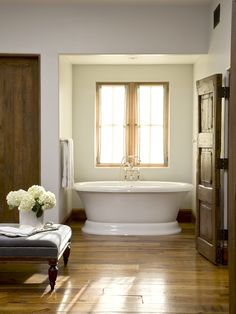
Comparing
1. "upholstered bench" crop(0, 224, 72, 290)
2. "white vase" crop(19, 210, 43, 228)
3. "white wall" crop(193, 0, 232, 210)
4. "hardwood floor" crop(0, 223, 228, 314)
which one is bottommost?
"hardwood floor" crop(0, 223, 228, 314)

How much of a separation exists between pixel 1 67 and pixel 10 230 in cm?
275

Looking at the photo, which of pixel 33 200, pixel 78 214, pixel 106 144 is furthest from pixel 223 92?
pixel 78 214

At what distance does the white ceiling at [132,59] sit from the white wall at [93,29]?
A: 9.4 inches

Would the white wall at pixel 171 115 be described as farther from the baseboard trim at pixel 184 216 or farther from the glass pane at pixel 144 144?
the glass pane at pixel 144 144

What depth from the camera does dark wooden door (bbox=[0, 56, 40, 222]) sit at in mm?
6191

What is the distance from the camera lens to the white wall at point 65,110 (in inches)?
248

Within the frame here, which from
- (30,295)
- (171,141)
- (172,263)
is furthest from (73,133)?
(30,295)

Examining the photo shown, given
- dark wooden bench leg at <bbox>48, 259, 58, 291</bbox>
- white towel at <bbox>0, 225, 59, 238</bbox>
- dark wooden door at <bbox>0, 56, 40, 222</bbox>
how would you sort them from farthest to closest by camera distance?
1. dark wooden door at <bbox>0, 56, 40, 222</bbox>
2. white towel at <bbox>0, 225, 59, 238</bbox>
3. dark wooden bench leg at <bbox>48, 259, 58, 291</bbox>

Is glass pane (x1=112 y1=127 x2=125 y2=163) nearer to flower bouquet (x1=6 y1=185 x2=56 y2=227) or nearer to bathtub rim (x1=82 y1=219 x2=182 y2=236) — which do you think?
bathtub rim (x1=82 y1=219 x2=182 y2=236)

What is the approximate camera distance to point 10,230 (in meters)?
4.04

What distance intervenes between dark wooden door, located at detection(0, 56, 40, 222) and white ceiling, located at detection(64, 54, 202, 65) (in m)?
0.64

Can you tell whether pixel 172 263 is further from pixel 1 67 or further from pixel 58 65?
pixel 1 67

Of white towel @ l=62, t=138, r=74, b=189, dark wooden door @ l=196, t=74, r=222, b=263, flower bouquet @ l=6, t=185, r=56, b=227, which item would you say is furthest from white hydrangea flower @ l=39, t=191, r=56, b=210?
white towel @ l=62, t=138, r=74, b=189

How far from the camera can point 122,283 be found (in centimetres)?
407
